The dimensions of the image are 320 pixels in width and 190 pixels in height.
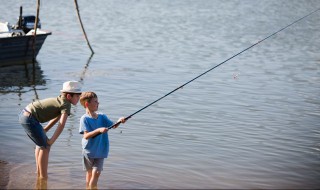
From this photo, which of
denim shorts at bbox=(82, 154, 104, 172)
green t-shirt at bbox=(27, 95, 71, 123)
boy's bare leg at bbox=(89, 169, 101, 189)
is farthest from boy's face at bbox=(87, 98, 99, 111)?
boy's bare leg at bbox=(89, 169, 101, 189)

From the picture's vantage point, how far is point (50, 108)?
22.1 ft

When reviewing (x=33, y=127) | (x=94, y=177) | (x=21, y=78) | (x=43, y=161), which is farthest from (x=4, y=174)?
(x=21, y=78)

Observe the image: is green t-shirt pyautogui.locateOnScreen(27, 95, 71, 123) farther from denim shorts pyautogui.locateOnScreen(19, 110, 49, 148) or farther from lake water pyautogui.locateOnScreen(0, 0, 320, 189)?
lake water pyautogui.locateOnScreen(0, 0, 320, 189)

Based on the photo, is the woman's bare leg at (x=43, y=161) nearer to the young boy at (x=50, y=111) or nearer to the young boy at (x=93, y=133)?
the young boy at (x=50, y=111)

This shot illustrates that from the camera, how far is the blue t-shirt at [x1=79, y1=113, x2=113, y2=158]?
6469 millimetres

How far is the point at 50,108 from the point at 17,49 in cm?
1190

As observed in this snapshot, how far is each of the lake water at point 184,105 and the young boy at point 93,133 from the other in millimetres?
996

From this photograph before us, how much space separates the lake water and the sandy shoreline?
118mm

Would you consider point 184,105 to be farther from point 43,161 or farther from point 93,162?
point 93,162

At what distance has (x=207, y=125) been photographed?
11.3 metres

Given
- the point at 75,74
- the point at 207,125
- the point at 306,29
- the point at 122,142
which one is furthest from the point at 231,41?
the point at 122,142

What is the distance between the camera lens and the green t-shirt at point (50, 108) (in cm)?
669

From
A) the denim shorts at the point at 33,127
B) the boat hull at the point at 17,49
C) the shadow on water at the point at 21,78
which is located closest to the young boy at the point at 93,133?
the denim shorts at the point at 33,127

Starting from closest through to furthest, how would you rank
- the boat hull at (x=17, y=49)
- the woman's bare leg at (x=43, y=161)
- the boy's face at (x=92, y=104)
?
1. the boy's face at (x=92, y=104)
2. the woman's bare leg at (x=43, y=161)
3. the boat hull at (x=17, y=49)
